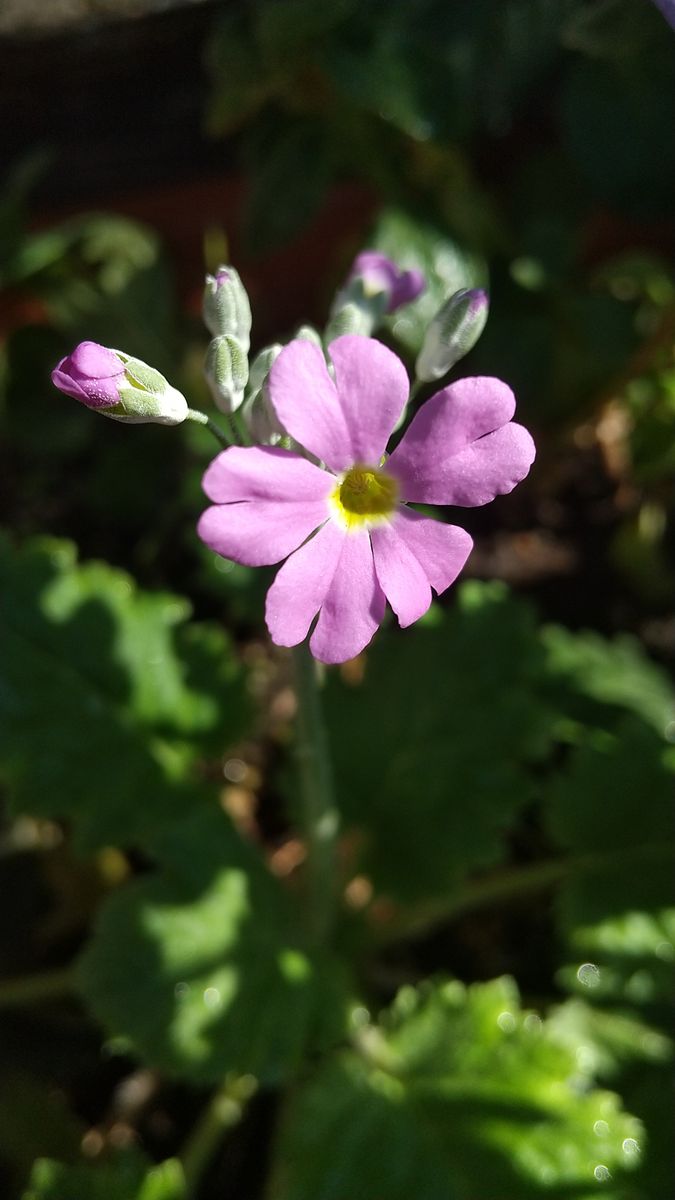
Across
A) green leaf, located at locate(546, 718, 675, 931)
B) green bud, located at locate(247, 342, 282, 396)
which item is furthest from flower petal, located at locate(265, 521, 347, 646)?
green leaf, located at locate(546, 718, 675, 931)

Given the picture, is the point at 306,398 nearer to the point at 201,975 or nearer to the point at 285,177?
the point at 201,975

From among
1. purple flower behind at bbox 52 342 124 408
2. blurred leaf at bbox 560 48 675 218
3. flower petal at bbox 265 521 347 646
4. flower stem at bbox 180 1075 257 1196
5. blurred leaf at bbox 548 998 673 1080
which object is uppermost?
purple flower behind at bbox 52 342 124 408

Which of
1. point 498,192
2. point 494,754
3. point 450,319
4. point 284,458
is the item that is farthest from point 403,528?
point 498,192

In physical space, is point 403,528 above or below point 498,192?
above

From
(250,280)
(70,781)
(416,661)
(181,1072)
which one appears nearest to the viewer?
(181,1072)

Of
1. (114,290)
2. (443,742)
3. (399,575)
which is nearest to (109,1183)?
(443,742)

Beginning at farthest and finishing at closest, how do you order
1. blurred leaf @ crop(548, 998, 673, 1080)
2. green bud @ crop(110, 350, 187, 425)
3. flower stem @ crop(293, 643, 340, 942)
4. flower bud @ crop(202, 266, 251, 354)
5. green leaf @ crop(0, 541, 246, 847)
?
1. blurred leaf @ crop(548, 998, 673, 1080)
2. green leaf @ crop(0, 541, 246, 847)
3. flower stem @ crop(293, 643, 340, 942)
4. flower bud @ crop(202, 266, 251, 354)
5. green bud @ crop(110, 350, 187, 425)

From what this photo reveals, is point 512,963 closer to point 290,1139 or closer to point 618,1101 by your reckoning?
point 618,1101

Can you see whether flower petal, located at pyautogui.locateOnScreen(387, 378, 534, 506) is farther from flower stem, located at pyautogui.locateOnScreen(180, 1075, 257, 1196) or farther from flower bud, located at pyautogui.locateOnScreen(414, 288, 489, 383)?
flower stem, located at pyautogui.locateOnScreen(180, 1075, 257, 1196)
